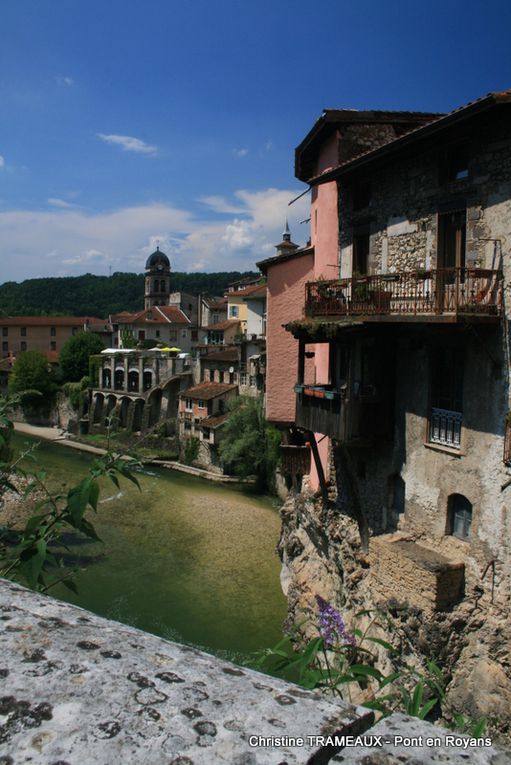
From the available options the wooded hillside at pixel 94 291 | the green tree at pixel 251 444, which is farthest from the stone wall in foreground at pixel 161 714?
the wooded hillside at pixel 94 291

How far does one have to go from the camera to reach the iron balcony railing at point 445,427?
10.4 metres

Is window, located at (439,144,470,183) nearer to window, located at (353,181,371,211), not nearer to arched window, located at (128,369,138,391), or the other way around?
window, located at (353,181,371,211)

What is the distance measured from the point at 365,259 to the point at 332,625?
376 inches

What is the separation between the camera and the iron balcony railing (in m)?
10.4

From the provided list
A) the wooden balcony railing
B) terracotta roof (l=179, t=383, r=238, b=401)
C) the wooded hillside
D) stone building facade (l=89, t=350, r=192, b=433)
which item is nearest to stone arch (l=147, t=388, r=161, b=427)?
stone building facade (l=89, t=350, r=192, b=433)

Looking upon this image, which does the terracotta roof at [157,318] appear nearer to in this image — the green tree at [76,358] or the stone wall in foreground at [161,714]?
the green tree at [76,358]

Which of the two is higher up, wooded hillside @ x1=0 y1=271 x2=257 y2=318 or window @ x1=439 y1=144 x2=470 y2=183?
wooded hillside @ x1=0 y1=271 x2=257 y2=318

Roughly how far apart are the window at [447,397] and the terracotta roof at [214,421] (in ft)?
115

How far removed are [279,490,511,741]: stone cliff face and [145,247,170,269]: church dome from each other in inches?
4124

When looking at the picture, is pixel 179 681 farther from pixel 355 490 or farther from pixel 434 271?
pixel 355 490

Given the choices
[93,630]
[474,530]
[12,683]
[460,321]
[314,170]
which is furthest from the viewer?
[314,170]

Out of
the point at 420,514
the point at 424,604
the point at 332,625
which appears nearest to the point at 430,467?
the point at 420,514

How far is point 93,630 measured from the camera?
86.0 inches

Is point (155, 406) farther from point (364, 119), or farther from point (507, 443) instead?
point (507, 443)
